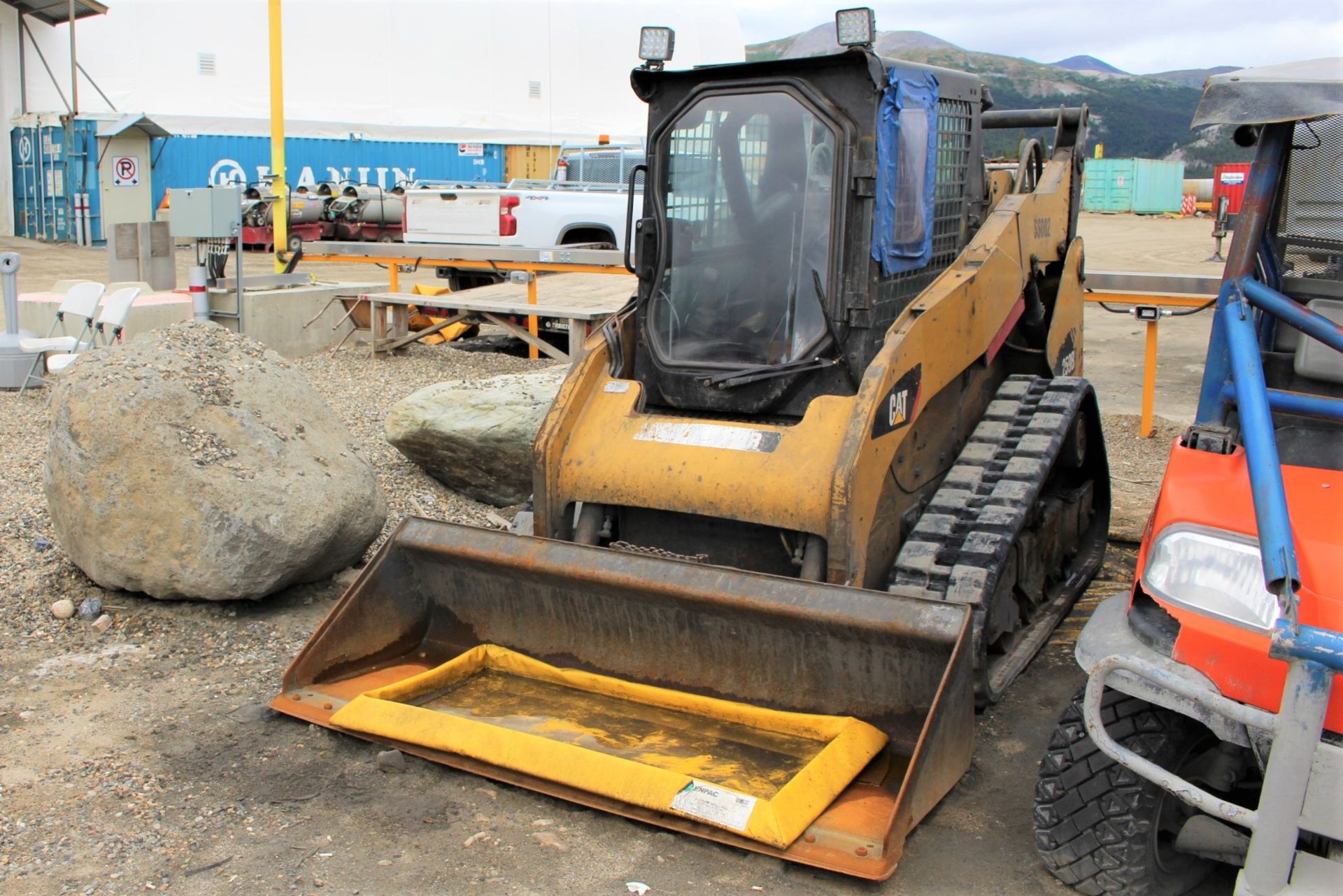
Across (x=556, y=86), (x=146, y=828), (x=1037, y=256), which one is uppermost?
(x=556, y=86)

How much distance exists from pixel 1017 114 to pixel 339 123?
29684 mm

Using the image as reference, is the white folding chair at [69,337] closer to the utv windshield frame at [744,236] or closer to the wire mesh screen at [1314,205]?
the utv windshield frame at [744,236]

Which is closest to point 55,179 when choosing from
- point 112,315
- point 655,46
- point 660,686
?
point 112,315

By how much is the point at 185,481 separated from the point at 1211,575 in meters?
4.25

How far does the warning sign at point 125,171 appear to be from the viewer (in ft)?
66.1

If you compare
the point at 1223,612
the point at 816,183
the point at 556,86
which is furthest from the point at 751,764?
the point at 556,86

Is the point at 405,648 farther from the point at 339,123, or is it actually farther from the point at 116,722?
the point at 339,123

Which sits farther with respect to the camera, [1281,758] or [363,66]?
[363,66]

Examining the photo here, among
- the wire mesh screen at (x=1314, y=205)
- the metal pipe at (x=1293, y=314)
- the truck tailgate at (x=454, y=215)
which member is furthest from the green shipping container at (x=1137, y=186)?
the metal pipe at (x=1293, y=314)

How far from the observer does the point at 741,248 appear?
5.18 m

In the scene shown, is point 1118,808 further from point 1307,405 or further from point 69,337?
point 69,337

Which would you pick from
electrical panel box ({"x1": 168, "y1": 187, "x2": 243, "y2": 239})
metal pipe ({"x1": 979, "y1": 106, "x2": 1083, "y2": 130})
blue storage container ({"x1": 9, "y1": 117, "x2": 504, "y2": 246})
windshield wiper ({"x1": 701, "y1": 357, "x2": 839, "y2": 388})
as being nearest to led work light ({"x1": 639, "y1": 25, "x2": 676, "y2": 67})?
windshield wiper ({"x1": 701, "y1": 357, "x2": 839, "y2": 388})

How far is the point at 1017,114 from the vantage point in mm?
6941

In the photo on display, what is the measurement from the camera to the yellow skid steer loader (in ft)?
13.8
